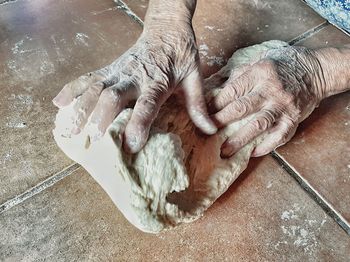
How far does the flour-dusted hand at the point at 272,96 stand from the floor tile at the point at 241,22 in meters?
0.20

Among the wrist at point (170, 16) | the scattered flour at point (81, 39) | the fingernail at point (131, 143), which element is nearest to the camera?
the fingernail at point (131, 143)

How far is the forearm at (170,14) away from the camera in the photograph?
1038mm

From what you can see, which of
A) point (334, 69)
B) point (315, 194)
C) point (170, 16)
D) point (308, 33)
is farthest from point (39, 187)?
point (308, 33)

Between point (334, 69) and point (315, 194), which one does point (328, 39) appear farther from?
point (315, 194)

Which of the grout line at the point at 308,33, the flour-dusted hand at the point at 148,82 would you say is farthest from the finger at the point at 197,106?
the grout line at the point at 308,33

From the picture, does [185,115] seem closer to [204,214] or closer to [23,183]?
[204,214]

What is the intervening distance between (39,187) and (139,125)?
292 mm

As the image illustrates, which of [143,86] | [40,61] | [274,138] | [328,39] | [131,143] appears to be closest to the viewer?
[131,143]

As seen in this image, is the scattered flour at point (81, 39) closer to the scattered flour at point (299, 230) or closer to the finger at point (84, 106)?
the finger at point (84, 106)

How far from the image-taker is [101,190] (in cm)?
96

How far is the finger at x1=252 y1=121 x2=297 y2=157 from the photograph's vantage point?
3.31 ft

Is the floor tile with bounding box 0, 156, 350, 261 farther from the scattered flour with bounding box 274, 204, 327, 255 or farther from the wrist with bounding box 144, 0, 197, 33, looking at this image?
the wrist with bounding box 144, 0, 197, 33

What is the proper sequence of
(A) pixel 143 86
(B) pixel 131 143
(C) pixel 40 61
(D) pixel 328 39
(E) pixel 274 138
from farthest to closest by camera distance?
1. (D) pixel 328 39
2. (C) pixel 40 61
3. (E) pixel 274 138
4. (A) pixel 143 86
5. (B) pixel 131 143

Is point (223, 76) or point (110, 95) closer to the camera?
point (110, 95)
